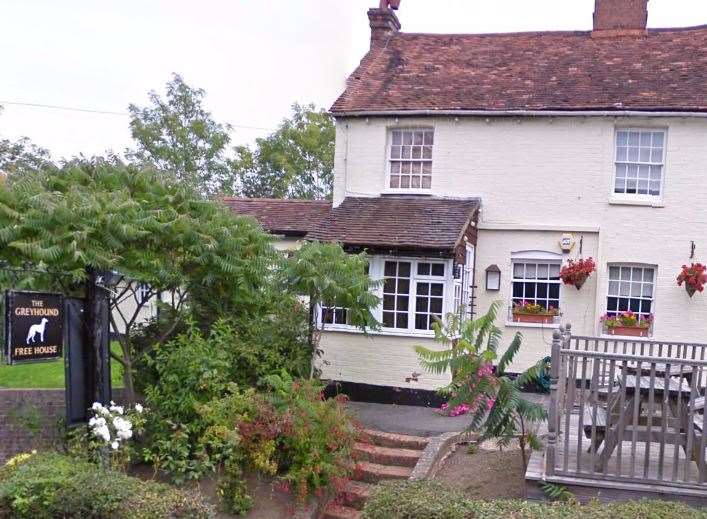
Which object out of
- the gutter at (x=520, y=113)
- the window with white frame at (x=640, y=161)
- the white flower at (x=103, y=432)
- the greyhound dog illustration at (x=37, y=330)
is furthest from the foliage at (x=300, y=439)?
the window with white frame at (x=640, y=161)

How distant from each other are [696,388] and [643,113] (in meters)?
8.29

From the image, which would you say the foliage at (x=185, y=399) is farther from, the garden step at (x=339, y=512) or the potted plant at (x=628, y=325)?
the potted plant at (x=628, y=325)

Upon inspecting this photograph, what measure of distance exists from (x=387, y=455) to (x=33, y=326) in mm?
5268

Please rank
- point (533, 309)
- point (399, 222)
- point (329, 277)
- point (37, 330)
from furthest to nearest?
1. point (533, 309)
2. point (399, 222)
3. point (329, 277)
4. point (37, 330)

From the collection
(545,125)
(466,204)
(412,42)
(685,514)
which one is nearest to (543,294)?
(466,204)

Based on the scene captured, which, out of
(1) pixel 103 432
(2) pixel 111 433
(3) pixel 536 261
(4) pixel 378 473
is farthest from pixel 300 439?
(3) pixel 536 261

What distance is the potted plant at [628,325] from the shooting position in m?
A: 14.7

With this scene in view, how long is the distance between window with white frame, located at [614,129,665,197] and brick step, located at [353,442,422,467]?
25.1ft

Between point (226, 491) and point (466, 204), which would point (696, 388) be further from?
point (466, 204)

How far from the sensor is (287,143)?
34.6m

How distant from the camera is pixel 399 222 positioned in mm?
14289

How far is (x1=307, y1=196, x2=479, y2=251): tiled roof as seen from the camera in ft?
44.0

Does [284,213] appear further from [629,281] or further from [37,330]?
[37,330]

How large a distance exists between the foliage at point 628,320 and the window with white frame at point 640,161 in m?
2.47
